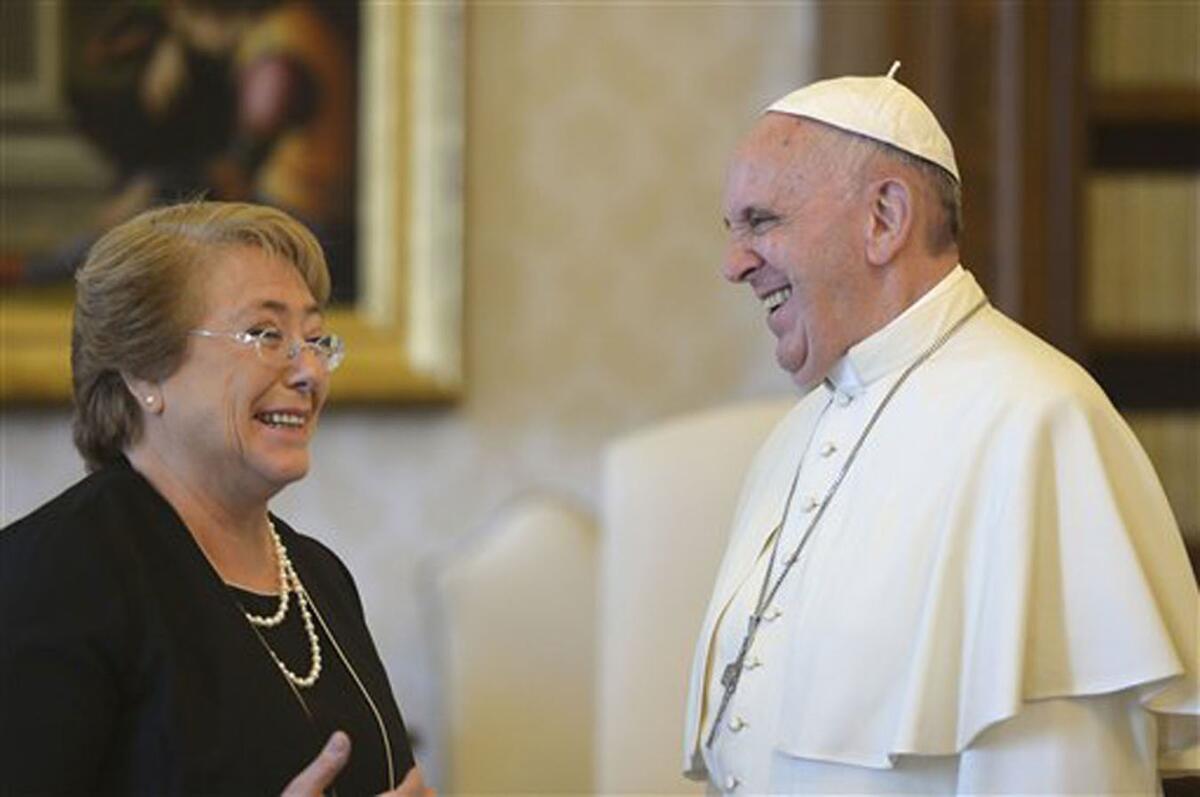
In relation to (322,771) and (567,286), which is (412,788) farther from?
(567,286)

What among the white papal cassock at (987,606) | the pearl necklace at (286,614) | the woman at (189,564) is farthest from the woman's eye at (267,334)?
the white papal cassock at (987,606)

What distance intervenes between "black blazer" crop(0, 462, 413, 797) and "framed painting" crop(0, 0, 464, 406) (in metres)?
2.14

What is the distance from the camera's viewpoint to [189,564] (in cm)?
227

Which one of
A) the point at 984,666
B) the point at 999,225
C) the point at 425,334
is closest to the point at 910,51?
the point at 999,225

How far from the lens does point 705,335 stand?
467 centimetres

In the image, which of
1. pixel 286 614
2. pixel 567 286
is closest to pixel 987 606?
pixel 286 614

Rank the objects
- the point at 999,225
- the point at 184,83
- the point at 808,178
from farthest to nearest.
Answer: the point at 184,83 < the point at 999,225 < the point at 808,178

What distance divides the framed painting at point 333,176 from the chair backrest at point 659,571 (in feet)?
2.64

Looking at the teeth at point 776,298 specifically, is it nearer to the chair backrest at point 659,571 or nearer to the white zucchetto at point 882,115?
the white zucchetto at point 882,115

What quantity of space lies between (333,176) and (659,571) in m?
1.22

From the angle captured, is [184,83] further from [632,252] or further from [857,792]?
[857,792]

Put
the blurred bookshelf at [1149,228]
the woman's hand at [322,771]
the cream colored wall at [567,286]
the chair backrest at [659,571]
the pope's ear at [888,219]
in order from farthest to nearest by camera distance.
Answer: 1. the cream colored wall at [567,286]
2. the blurred bookshelf at [1149,228]
3. the chair backrest at [659,571]
4. the pope's ear at [888,219]
5. the woman's hand at [322,771]

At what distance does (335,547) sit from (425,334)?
0.48m

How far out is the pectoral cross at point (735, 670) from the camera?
264 cm
